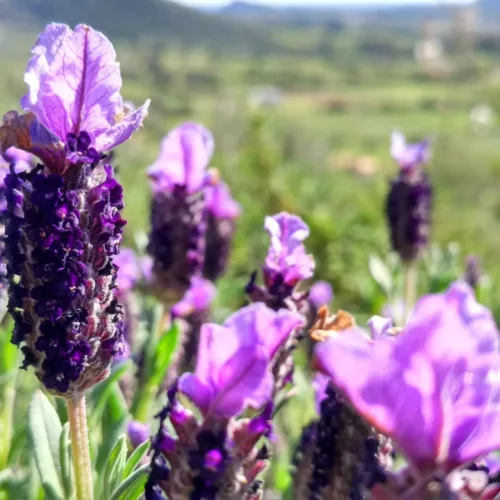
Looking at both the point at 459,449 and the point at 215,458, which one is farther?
the point at 215,458

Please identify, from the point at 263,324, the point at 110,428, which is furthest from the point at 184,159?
the point at 263,324

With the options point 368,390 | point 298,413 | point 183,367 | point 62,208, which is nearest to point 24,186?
point 62,208

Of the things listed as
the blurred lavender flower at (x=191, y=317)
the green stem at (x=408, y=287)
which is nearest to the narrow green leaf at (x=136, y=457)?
the blurred lavender flower at (x=191, y=317)

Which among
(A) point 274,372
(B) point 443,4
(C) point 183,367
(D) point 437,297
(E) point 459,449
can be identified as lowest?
(C) point 183,367

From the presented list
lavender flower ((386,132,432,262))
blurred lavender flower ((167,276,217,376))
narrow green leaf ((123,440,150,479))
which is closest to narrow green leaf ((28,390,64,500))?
narrow green leaf ((123,440,150,479))

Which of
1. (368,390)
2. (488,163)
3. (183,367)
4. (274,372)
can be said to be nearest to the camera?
(368,390)

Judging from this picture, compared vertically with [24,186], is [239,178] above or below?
below

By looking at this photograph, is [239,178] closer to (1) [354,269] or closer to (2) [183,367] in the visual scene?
(1) [354,269]

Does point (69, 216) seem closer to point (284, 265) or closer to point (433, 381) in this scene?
point (284, 265)
